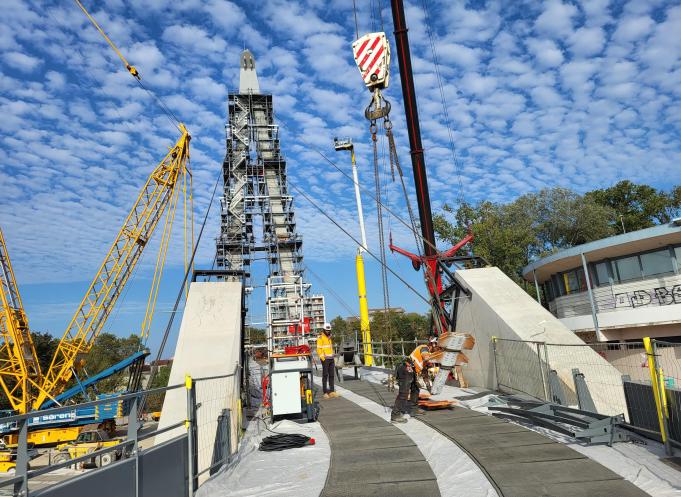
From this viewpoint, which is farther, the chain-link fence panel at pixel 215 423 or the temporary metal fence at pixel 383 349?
the temporary metal fence at pixel 383 349

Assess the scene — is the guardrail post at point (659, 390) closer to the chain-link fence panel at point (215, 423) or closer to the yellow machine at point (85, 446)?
the chain-link fence panel at point (215, 423)

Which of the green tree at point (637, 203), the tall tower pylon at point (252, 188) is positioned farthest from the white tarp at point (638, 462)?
the green tree at point (637, 203)

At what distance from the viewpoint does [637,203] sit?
160ft

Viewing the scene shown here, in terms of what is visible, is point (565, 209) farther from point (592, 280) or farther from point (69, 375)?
point (69, 375)

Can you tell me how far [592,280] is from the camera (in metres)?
20.7

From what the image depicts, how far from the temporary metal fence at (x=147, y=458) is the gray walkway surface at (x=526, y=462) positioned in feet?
6.74

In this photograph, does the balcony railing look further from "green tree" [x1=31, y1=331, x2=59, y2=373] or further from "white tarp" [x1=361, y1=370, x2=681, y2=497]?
"green tree" [x1=31, y1=331, x2=59, y2=373]

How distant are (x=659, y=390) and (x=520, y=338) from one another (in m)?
4.61

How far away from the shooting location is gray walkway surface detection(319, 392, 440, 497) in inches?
213

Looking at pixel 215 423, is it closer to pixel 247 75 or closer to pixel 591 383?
pixel 591 383

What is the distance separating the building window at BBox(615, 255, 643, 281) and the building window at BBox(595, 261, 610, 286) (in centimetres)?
42

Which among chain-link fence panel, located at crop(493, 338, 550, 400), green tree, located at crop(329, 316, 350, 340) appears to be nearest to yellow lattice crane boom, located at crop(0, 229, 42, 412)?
chain-link fence panel, located at crop(493, 338, 550, 400)

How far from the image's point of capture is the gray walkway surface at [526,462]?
5023mm

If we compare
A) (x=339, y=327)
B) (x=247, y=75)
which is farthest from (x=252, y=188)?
(x=339, y=327)
